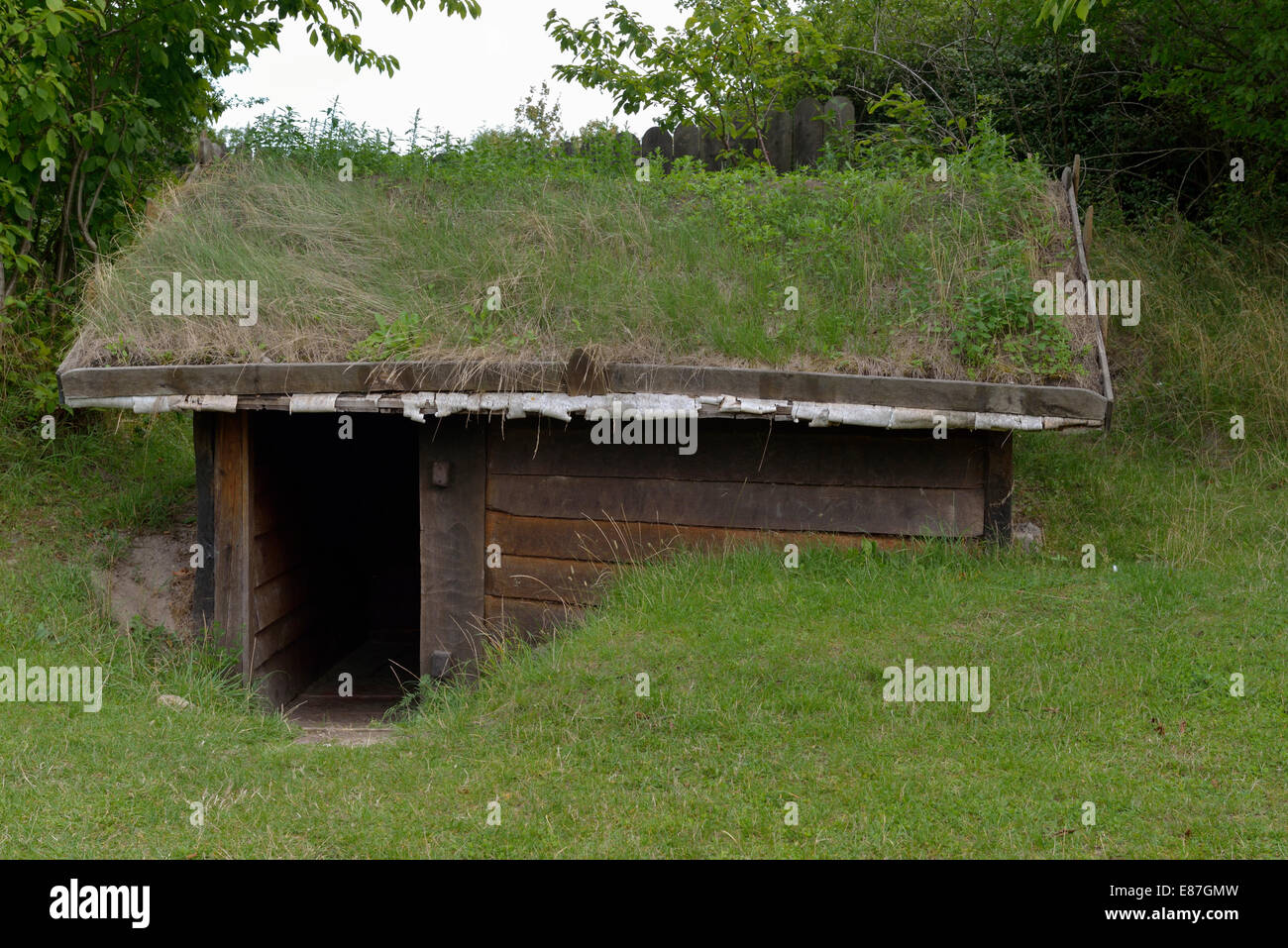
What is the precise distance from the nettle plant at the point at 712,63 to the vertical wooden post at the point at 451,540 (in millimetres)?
4895

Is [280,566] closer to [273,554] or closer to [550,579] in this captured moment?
[273,554]

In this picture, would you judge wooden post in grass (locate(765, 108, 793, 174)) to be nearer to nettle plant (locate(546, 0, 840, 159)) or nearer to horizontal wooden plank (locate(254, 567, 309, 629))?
nettle plant (locate(546, 0, 840, 159))

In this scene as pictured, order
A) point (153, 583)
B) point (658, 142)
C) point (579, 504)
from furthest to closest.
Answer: point (658, 142) → point (153, 583) → point (579, 504)

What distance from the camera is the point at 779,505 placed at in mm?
6512

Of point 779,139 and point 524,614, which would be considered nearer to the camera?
point 524,614

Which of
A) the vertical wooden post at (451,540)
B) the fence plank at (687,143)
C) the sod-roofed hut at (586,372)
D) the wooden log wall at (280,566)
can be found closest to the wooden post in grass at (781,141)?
the fence plank at (687,143)

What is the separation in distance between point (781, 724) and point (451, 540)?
9.32 ft

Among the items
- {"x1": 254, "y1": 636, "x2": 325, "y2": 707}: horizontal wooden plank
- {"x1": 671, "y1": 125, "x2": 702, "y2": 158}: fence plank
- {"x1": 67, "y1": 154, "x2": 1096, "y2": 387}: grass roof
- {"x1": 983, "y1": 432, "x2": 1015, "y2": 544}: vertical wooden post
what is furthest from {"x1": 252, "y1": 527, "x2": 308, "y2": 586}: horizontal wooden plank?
{"x1": 671, "y1": 125, "x2": 702, "y2": 158}: fence plank

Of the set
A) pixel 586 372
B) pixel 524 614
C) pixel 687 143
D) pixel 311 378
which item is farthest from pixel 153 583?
pixel 687 143

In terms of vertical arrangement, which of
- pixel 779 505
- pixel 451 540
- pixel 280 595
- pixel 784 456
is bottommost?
pixel 280 595

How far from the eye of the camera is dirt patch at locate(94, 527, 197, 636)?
7.23 meters

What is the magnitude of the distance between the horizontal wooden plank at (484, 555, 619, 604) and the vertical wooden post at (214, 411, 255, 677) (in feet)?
5.49

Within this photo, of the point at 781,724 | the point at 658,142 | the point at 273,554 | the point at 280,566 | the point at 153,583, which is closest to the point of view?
the point at 781,724

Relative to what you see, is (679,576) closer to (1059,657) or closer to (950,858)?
(1059,657)
